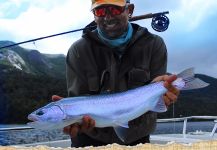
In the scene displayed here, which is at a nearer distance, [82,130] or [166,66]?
[82,130]

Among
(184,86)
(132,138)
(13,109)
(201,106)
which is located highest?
(184,86)

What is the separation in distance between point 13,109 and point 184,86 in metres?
16.4

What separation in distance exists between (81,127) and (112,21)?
3.36 feet

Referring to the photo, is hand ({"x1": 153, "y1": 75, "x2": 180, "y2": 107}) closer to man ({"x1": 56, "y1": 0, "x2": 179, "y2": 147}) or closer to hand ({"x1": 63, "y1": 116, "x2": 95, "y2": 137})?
man ({"x1": 56, "y1": 0, "x2": 179, "y2": 147})

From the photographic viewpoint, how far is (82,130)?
13.7 ft

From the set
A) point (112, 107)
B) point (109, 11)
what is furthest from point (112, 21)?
point (112, 107)

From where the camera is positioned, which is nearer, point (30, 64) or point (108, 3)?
point (108, 3)

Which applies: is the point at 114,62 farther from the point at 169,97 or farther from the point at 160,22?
the point at 160,22

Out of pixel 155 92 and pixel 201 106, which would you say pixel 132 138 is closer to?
pixel 155 92

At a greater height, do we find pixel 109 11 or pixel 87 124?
pixel 109 11

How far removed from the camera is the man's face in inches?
167

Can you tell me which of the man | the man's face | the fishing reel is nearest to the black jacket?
the man

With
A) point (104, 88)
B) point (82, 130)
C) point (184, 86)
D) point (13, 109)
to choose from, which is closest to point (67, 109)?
point (82, 130)

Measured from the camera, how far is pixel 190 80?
3939 millimetres
